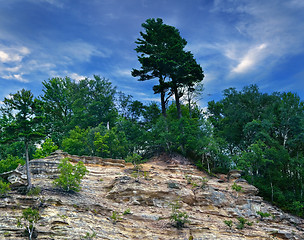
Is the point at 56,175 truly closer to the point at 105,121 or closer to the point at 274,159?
the point at 105,121

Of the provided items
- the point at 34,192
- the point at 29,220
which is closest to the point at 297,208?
the point at 29,220

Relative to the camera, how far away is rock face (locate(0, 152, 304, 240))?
12.7m

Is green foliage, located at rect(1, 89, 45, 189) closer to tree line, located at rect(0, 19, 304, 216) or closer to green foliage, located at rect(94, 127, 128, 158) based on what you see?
tree line, located at rect(0, 19, 304, 216)

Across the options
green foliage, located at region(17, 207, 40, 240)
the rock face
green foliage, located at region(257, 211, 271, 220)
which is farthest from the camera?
green foliage, located at region(257, 211, 271, 220)

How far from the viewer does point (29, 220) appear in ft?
36.8

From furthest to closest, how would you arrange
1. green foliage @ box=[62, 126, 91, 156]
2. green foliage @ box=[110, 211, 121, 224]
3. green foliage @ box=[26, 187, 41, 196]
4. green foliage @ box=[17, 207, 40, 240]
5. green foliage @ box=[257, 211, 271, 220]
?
green foliage @ box=[62, 126, 91, 156]
green foliage @ box=[257, 211, 271, 220]
green foliage @ box=[26, 187, 41, 196]
green foliage @ box=[110, 211, 121, 224]
green foliage @ box=[17, 207, 40, 240]

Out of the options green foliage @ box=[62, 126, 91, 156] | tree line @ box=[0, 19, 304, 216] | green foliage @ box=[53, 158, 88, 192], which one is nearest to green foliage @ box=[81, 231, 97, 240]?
green foliage @ box=[53, 158, 88, 192]

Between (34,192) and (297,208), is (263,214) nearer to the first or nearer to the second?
(297,208)

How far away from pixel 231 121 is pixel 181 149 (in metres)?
12.2

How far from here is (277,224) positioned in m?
19.0

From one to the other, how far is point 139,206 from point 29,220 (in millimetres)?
8558

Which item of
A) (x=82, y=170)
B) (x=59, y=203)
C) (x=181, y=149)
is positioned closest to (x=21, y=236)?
(x=59, y=203)

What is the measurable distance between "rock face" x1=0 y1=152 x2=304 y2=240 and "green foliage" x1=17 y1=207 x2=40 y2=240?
11.8 inches

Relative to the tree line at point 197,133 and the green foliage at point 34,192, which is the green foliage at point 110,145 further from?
the green foliage at point 34,192
